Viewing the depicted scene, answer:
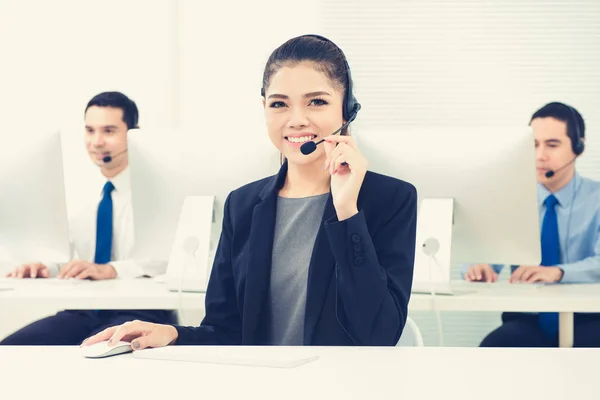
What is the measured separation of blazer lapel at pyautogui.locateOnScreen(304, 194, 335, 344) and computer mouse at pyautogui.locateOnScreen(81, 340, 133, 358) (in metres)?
0.37

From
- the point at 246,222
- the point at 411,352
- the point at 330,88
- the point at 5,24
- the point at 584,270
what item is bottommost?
the point at 584,270

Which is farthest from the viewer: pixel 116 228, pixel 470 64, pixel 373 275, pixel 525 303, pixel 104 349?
pixel 470 64

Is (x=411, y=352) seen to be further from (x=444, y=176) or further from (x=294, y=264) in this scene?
(x=444, y=176)

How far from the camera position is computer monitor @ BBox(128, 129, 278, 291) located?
7.57ft

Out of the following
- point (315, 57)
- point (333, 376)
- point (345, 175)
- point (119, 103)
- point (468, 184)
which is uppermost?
point (315, 57)

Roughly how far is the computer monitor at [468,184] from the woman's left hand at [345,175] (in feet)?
2.22

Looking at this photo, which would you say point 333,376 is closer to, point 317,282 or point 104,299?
point 317,282

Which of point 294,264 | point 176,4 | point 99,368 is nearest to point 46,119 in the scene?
point 176,4

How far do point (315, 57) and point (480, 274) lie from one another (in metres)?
1.31

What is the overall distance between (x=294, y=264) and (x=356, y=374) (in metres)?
0.55

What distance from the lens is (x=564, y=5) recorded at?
4.34 meters

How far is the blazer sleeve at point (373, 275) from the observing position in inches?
58.1

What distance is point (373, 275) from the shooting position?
147cm

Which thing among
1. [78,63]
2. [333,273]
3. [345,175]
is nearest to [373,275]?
[333,273]
